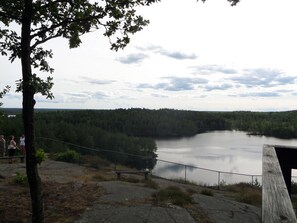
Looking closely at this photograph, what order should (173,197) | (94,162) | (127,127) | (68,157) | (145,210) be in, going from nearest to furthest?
(145,210)
(173,197)
(68,157)
(94,162)
(127,127)

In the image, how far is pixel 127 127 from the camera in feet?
Answer: 378

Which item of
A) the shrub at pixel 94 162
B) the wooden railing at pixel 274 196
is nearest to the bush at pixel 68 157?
the shrub at pixel 94 162

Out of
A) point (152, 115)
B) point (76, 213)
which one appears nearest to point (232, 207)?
point (76, 213)

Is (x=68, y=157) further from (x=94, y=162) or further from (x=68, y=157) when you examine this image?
(x=94, y=162)

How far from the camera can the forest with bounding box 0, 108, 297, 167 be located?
6034cm

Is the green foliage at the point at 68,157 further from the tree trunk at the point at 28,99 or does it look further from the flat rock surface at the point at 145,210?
the tree trunk at the point at 28,99

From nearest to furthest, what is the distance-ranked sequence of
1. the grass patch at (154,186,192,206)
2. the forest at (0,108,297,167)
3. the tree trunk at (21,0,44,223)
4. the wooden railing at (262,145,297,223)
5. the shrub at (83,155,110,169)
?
the wooden railing at (262,145,297,223)
the tree trunk at (21,0,44,223)
the grass patch at (154,186,192,206)
the shrub at (83,155,110,169)
the forest at (0,108,297,167)

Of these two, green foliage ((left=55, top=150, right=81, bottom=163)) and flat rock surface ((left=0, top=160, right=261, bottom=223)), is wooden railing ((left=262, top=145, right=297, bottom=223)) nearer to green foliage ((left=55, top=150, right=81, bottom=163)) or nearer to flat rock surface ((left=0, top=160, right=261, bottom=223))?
flat rock surface ((left=0, top=160, right=261, bottom=223))

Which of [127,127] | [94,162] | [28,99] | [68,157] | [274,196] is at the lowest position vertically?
[127,127]

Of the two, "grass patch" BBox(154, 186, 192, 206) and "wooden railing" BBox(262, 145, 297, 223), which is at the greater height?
"wooden railing" BBox(262, 145, 297, 223)

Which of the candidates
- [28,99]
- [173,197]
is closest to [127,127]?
[173,197]

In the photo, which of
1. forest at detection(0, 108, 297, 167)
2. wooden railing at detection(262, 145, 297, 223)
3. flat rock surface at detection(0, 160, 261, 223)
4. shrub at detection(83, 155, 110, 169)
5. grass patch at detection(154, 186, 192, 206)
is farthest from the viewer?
forest at detection(0, 108, 297, 167)

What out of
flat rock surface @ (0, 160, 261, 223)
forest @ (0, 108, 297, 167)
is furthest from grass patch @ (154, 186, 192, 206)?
forest @ (0, 108, 297, 167)

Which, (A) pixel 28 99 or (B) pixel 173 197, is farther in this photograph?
(B) pixel 173 197
